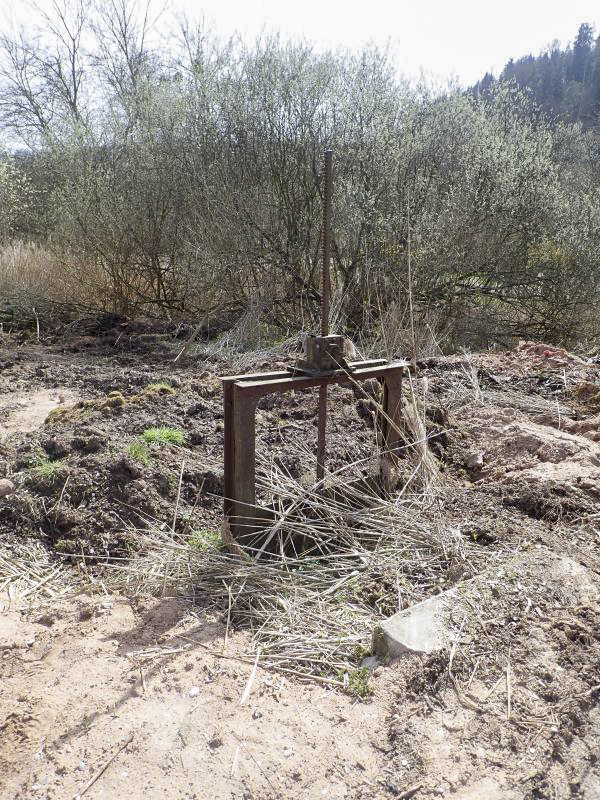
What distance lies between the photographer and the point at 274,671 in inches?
91.2

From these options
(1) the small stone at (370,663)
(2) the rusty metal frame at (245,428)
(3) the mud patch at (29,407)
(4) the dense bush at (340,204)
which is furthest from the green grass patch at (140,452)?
(4) the dense bush at (340,204)

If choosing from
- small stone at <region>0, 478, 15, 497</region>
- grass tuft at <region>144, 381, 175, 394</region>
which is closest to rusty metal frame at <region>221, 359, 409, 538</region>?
small stone at <region>0, 478, 15, 497</region>

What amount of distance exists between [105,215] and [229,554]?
30.4 ft

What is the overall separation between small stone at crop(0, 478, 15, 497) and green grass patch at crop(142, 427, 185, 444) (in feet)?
2.94

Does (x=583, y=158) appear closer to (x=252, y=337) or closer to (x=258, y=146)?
(x=258, y=146)

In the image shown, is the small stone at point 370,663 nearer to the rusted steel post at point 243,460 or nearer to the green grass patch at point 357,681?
the green grass patch at point 357,681

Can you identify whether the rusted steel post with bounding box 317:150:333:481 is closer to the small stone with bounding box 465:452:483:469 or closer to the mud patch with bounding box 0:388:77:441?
the small stone with bounding box 465:452:483:469

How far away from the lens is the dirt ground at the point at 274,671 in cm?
184

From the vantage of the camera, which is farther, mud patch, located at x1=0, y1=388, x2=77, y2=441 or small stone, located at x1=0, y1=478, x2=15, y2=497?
mud patch, located at x1=0, y1=388, x2=77, y2=441

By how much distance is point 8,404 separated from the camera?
5.78 m

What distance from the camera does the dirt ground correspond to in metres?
1.84

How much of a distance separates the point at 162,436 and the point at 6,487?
3.48 ft

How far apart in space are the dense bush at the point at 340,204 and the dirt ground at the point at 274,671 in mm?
4503

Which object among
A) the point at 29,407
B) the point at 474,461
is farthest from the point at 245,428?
the point at 29,407
